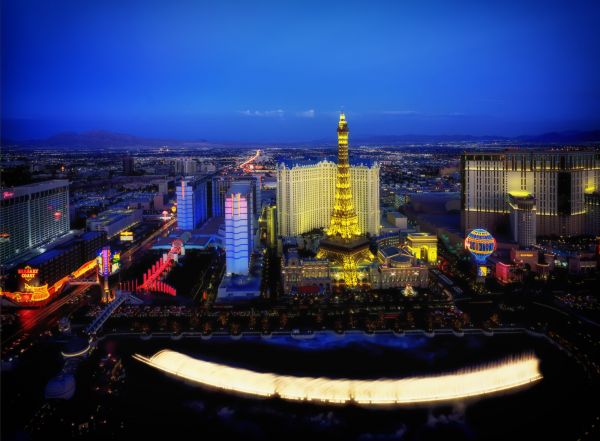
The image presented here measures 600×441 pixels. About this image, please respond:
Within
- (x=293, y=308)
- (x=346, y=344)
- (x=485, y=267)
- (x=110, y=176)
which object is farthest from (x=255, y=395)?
(x=110, y=176)

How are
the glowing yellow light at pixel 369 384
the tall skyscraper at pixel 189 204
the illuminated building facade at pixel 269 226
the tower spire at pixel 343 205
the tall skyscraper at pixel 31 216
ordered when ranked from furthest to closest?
the tall skyscraper at pixel 189 204, the illuminated building facade at pixel 269 226, the tower spire at pixel 343 205, the tall skyscraper at pixel 31 216, the glowing yellow light at pixel 369 384

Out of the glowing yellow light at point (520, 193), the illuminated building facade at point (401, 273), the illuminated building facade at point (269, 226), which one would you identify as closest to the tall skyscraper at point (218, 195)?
the illuminated building facade at point (269, 226)

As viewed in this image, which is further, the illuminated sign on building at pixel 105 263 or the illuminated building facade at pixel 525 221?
the illuminated building facade at pixel 525 221

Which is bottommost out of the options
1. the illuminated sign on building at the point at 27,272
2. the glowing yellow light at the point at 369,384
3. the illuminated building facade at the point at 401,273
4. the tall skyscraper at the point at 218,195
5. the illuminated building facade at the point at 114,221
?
the glowing yellow light at the point at 369,384

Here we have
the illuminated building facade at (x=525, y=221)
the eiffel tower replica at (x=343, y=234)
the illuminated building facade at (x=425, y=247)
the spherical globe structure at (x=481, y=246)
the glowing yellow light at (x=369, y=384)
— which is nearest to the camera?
the glowing yellow light at (x=369, y=384)

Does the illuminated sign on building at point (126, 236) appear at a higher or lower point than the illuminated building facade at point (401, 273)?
higher

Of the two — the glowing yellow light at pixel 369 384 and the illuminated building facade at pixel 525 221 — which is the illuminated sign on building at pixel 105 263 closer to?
the glowing yellow light at pixel 369 384
